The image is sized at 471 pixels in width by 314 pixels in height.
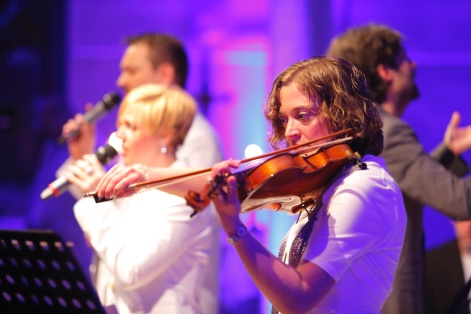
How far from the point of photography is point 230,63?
6574 millimetres

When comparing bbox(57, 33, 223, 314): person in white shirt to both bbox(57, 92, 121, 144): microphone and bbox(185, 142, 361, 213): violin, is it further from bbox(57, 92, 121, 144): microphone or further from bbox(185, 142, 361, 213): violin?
bbox(185, 142, 361, 213): violin

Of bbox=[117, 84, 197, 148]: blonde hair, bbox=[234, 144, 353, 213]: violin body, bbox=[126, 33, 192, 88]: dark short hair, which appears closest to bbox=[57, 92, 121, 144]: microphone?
bbox=[126, 33, 192, 88]: dark short hair

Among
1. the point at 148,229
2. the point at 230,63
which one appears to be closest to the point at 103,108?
the point at 148,229

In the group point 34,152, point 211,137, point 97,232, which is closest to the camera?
point 97,232

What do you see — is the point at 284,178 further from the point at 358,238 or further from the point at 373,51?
the point at 373,51

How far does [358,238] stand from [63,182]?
1457 millimetres

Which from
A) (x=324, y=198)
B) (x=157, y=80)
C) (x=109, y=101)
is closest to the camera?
(x=324, y=198)

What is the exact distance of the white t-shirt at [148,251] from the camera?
2.85 meters

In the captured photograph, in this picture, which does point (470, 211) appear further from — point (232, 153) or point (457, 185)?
point (232, 153)

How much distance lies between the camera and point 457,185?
301 centimetres

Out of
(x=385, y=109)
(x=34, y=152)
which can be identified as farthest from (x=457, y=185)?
(x=34, y=152)

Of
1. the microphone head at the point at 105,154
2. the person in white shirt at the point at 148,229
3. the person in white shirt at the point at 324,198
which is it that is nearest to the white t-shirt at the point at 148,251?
the person in white shirt at the point at 148,229

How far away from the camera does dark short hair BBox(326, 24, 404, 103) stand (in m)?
3.32

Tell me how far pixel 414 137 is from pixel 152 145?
1.05 meters
